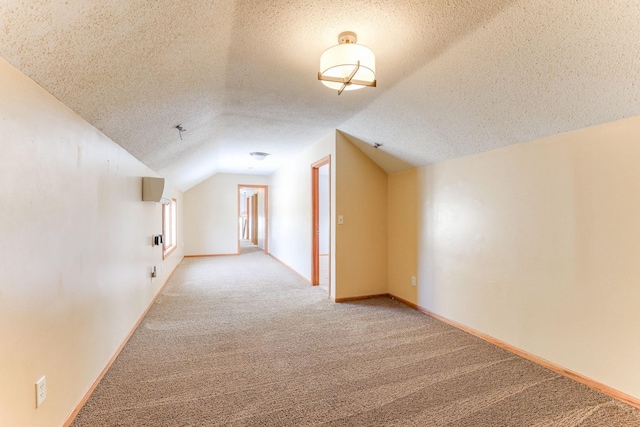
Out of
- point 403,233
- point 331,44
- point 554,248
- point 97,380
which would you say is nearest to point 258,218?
point 403,233

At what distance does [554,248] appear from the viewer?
224 centimetres

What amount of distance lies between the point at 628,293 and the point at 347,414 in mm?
1898

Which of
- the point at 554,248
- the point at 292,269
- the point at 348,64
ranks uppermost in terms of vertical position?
the point at 348,64

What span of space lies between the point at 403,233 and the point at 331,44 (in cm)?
258

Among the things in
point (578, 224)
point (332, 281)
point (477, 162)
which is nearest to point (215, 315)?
point (332, 281)

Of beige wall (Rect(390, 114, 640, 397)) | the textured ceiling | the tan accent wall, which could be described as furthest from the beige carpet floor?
the textured ceiling

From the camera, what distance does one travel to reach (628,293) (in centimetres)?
186

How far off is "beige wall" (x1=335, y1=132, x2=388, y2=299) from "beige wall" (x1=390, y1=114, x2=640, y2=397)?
94 centimetres

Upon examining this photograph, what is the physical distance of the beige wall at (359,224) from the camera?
384 cm

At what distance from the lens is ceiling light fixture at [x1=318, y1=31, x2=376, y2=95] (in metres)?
1.66

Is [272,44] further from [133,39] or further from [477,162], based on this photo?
[477,162]

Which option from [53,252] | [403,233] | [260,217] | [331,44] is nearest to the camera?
[53,252]

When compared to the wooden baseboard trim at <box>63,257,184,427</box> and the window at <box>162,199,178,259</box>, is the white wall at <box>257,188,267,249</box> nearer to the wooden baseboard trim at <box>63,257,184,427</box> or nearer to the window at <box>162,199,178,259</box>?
the window at <box>162,199,178,259</box>

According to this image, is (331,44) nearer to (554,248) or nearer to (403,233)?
(554,248)
